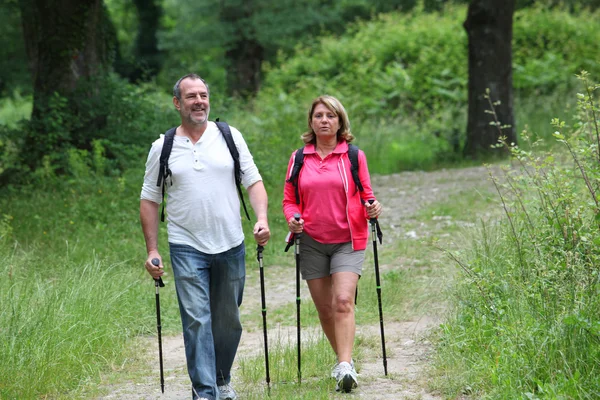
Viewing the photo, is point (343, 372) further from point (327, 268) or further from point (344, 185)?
point (344, 185)

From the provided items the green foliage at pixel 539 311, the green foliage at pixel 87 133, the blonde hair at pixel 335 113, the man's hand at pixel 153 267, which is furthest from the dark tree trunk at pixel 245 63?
the man's hand at pixel 153 267

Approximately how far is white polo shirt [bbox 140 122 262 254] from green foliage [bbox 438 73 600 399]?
1.79 meters

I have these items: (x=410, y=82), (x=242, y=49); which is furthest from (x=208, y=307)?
(x=242, y=49)

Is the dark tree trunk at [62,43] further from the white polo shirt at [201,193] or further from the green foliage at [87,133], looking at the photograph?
the white polo shirt at [201,193]

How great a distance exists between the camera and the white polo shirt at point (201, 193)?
5.46 meters

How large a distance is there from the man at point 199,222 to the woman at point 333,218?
1.78 ft

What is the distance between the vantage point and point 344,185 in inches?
237

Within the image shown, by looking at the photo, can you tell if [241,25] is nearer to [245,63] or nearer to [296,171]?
[245,63]

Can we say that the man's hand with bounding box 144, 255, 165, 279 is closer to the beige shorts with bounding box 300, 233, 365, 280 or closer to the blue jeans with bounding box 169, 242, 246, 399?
the blue jeans with bounding box 169, 242, 246, 399

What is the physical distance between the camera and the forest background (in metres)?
5.96

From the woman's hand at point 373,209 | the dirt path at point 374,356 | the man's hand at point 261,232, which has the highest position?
the woman's hand at point 373,209

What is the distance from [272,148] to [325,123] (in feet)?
30.0

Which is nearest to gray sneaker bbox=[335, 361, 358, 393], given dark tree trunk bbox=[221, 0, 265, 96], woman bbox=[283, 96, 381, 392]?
woman bbox=[283, 96, 381, 392]

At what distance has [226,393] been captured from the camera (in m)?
5.77
